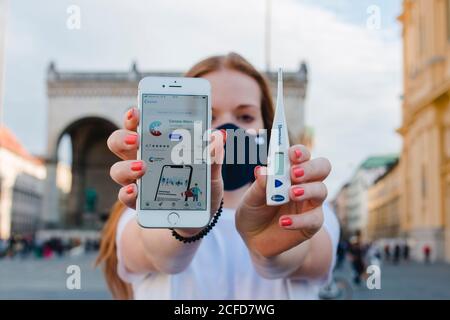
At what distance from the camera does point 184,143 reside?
1.01 m

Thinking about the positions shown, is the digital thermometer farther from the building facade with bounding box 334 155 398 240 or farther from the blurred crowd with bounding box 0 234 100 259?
the blurred crowd with bounding box 0 234 100 259


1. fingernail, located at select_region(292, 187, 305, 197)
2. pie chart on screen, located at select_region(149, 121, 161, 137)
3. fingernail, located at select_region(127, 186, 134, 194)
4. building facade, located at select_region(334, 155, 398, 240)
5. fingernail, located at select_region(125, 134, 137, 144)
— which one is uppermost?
building facade, located at select_region(334, 155, 398, 240)

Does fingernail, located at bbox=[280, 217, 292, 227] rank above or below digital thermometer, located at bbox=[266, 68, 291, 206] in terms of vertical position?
below

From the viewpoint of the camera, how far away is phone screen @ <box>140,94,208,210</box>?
100 centimetres

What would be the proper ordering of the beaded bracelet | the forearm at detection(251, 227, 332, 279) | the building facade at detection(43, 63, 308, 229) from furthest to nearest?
the building facade at detection(43, 63, 308, 229) → the forearm at detection(251, 227, 332, 279) → the beaded bracelet

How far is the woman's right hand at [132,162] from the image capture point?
0.96m

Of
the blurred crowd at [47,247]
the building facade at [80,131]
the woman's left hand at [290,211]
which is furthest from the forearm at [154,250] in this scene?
the blurred crowd at [47,247]

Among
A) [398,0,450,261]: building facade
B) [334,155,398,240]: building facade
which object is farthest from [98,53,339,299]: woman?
[398,0,450,261]: building facade

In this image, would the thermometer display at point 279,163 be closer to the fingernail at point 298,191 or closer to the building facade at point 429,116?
the fingernail at point 298,191

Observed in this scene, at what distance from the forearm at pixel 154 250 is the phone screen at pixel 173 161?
0.08 metres

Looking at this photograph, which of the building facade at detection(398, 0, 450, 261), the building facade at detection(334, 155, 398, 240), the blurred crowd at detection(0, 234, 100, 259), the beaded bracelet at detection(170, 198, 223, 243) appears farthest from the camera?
the blurred crowd at detection(0, 234, 100, 259)

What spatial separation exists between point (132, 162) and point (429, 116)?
2273cm

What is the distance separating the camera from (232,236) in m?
1.66
